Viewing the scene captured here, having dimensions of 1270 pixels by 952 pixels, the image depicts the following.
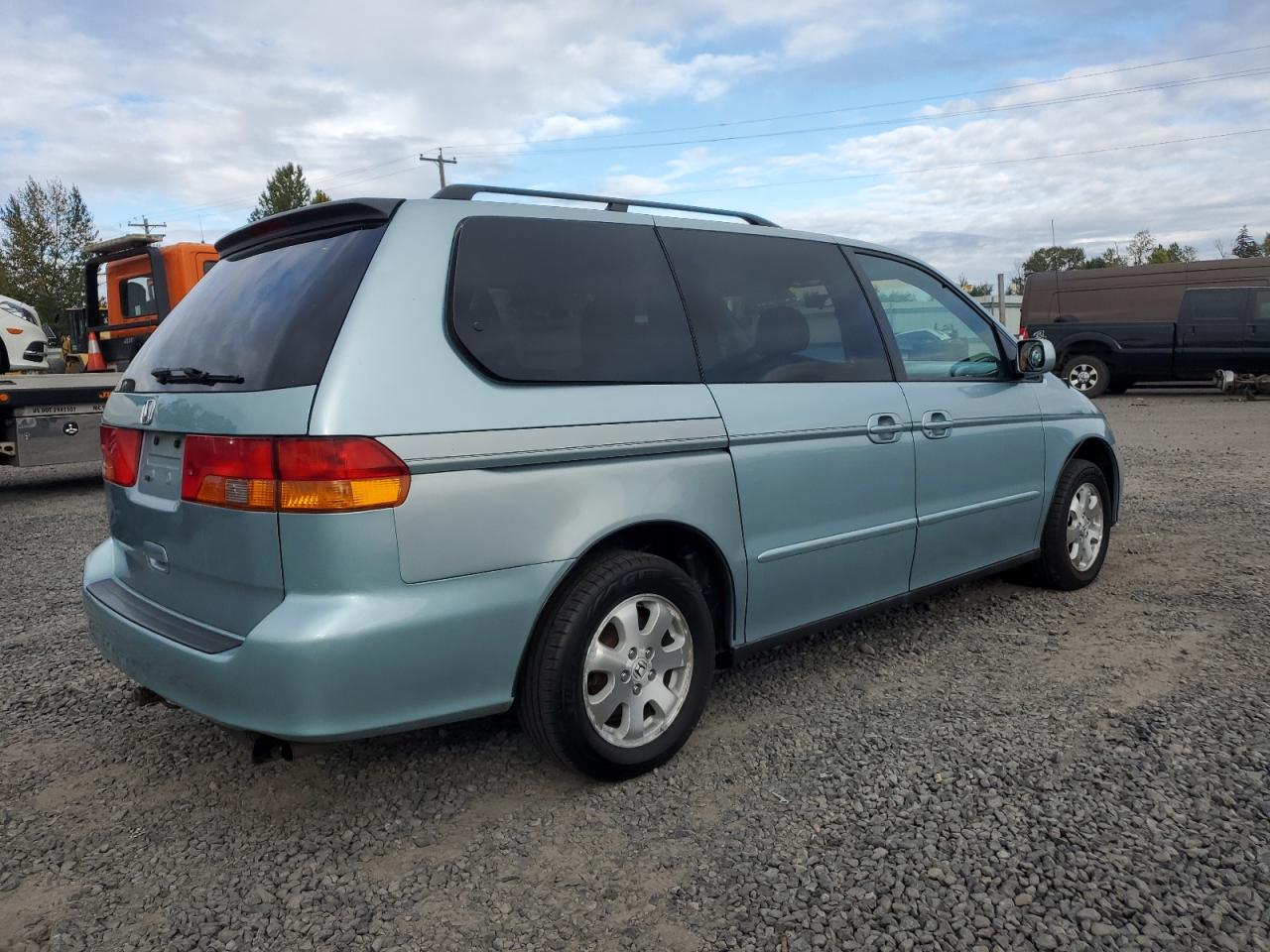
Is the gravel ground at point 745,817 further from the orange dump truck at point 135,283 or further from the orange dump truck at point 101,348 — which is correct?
the orange dump truck at point 135,283

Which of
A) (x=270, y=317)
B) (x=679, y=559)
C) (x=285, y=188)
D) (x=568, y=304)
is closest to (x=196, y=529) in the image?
(x=270, y=317)

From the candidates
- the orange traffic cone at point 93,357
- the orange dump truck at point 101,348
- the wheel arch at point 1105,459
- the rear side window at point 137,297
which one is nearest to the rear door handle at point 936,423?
the wheel arch at point 1105,459

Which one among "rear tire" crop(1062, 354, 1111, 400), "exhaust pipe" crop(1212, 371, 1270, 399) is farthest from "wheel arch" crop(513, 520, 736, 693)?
"exhaust pipe" crop(1212, 371, 1270, 399)

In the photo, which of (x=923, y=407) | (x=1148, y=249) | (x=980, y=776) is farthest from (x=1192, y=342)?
(x=1148, y=249)

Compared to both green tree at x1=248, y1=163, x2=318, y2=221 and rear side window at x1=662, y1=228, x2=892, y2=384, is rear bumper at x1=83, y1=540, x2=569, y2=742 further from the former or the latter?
green tree at x1=248, y1=163, x2=318, y2=221

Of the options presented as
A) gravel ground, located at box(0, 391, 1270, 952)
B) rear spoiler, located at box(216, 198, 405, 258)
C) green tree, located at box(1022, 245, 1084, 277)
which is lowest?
gravel ground, located at box(0, 391, 1270, 952)

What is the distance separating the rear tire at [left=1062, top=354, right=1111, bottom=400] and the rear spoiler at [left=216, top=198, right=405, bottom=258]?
15420 mm

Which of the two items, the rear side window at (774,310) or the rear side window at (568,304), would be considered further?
the rear side window at (774,310)

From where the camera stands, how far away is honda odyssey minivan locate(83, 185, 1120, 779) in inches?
91.7

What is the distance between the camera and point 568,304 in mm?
2830

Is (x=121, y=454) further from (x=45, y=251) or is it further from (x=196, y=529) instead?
(x=45, y=251)

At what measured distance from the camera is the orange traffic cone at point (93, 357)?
10.2 m

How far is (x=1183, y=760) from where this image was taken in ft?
9.46

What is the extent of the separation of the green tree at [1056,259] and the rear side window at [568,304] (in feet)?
230
